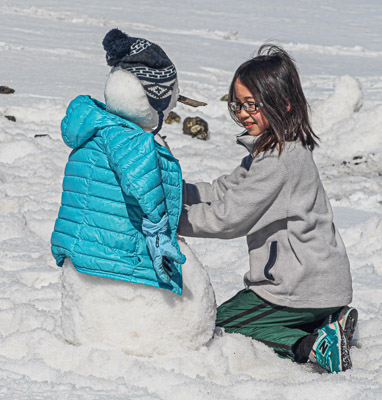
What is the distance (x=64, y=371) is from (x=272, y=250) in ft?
2.97

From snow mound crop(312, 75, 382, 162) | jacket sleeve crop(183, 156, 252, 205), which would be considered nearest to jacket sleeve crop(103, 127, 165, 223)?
jacket sleeve crop(183, 156, 252, 205)

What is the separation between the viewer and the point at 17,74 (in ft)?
25.8

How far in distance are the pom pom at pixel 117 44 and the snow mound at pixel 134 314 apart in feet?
2.53

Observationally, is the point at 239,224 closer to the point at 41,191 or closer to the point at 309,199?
the point at 309,199

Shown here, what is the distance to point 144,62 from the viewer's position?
2.35 metres

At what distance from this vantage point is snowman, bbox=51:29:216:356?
223cm

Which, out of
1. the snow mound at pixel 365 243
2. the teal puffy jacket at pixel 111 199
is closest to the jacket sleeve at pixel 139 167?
the teal puffy jacket at pixel 111 199

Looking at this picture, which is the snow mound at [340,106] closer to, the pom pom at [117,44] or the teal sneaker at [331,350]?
the teal sneaker at [331,350]

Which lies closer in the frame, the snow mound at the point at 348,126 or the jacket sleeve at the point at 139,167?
the jacket sleeve at the point at 139,167

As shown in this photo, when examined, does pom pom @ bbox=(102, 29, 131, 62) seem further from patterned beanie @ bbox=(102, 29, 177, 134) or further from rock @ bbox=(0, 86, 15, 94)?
rock @ bbox=(0, 86, 15, 94)

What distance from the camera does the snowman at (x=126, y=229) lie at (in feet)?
7.32

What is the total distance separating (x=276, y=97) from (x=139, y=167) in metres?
0.70

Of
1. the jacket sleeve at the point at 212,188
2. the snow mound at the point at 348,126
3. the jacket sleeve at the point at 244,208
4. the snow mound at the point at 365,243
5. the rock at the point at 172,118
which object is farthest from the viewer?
the rock at the point at 172,118

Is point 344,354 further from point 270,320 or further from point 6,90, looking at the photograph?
point 6,90
